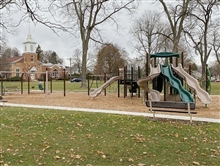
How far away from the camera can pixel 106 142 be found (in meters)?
6.23

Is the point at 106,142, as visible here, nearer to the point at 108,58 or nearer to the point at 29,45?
the point at 108,58

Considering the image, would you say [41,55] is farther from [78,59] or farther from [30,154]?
[30,154]

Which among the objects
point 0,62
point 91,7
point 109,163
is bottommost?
point 109,163

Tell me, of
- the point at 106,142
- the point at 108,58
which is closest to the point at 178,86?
the point at 106,142

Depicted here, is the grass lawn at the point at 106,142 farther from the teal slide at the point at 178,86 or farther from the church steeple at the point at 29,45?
the church steeple at the point at 29,45

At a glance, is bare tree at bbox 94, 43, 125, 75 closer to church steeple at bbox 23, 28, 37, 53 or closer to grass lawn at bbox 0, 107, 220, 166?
church steeple at bbox 23, 28, 37, 53

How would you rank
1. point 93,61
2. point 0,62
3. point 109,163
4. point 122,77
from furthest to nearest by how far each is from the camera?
point 93,61, point 0,62, point 122,77, point 109,163

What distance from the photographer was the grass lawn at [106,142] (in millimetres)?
5227

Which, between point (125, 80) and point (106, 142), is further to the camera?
point (125, 80)

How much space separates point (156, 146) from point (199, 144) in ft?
3.53

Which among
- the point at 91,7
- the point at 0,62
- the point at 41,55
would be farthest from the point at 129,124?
the point at 41,55

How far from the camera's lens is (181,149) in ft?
19.0

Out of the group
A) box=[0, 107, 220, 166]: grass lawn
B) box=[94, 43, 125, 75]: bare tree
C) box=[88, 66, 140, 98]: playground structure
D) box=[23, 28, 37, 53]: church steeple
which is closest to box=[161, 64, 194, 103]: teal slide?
box=[0, 107, 220, 166]: grass lawn

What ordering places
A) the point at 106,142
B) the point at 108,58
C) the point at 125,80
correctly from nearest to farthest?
1. the point at 106,142
2. the point at 125,80
3. the point at 108,58
